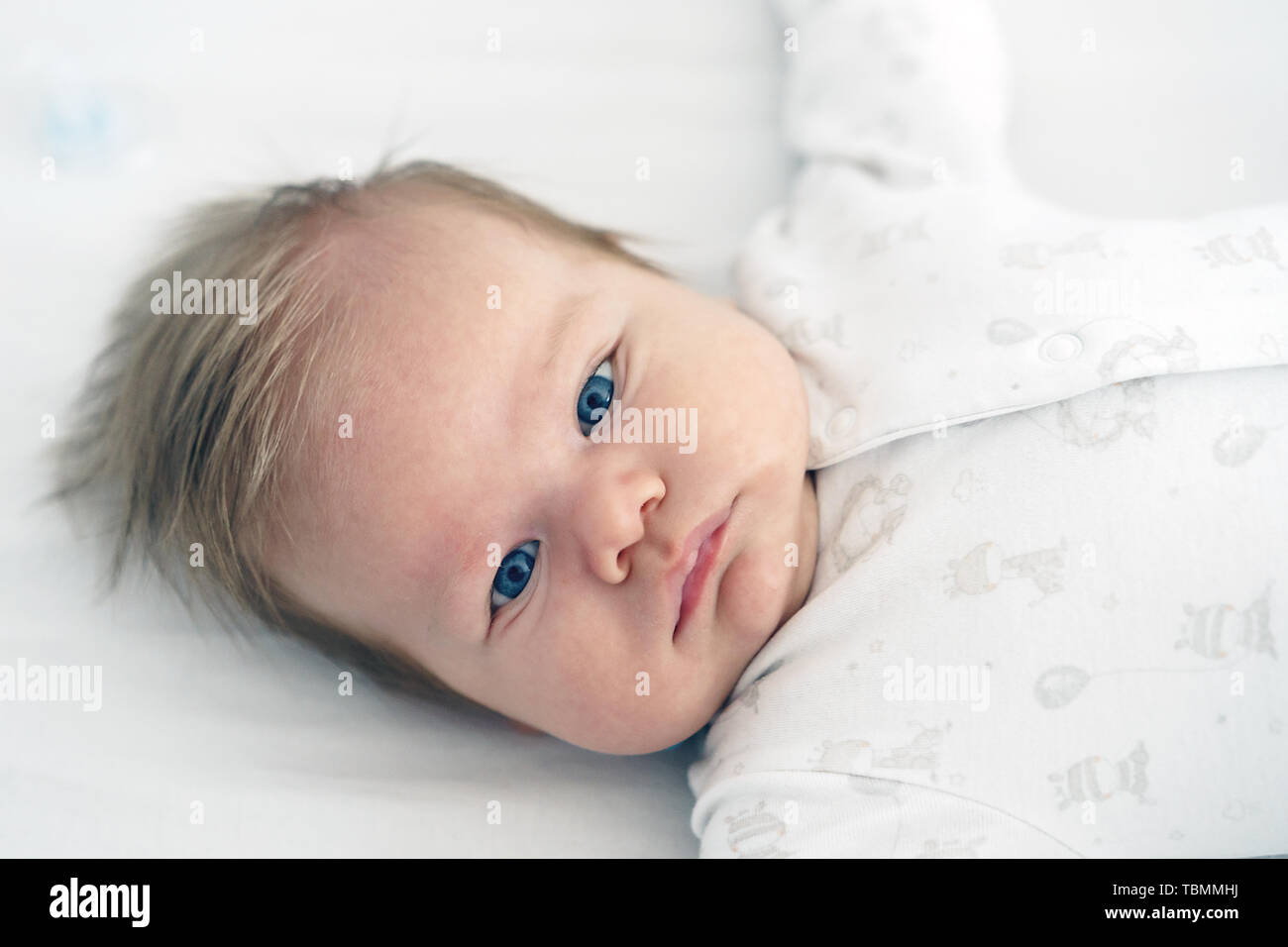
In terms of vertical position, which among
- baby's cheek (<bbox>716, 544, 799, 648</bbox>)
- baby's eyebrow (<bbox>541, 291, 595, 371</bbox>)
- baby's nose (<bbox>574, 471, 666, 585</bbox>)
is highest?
baby's eyebrow (<bbox>541, 291, 595, 371</bbox>)

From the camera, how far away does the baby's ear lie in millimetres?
1285

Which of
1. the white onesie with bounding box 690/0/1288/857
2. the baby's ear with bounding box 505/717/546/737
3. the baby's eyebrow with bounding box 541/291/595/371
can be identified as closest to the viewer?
the white onesie with bounding box 690/0/1288/857

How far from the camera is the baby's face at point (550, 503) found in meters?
1.06

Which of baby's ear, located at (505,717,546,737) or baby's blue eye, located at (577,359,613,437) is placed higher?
baby's blue eye, located at (577,359,613,437)

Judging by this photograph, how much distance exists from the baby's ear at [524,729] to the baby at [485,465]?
0.11 m

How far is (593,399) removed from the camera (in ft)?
3.69

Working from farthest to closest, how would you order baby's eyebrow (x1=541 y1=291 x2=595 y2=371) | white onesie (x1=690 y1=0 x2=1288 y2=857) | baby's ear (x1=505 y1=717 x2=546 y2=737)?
baby's ear (x1=505 y1=717 x2=546 y2=737), baby's eyebrow (x1=541 y1=291 x2=595 y2=371), white onesie (x1=690 y1=0 x2=1288 y2=857)

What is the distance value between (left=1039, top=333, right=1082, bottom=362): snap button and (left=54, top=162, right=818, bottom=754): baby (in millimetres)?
276

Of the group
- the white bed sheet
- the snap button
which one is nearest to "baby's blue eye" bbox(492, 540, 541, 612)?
the white bed sheet

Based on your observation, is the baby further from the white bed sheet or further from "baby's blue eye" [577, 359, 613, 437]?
the white bed sheet

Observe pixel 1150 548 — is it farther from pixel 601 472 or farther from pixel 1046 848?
pixel 601 472

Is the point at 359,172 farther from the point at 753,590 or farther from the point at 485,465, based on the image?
the point at 753,590
